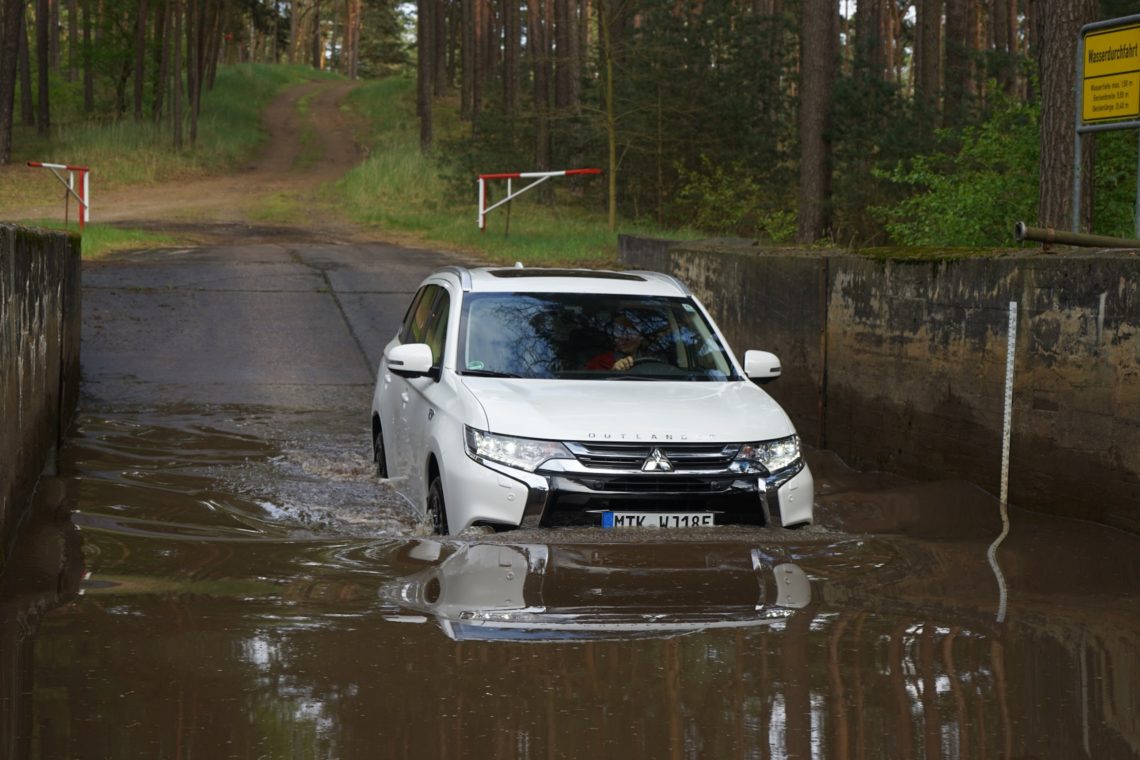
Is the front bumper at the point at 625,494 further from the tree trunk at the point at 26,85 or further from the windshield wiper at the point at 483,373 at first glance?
the tree trunk at the point at 26,85

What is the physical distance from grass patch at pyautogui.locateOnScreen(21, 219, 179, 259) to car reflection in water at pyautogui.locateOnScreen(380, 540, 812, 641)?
60.3 feet

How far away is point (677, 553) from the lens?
7.31m

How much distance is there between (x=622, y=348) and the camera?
9.06m

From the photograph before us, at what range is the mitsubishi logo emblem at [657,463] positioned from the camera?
7.51 meters

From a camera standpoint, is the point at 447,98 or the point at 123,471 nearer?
the point at 123,471

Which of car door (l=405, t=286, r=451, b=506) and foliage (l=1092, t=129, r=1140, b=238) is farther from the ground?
foliage (l=1092, t=129, r=1140, b=238)

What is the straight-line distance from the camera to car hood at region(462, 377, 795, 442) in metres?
7.60

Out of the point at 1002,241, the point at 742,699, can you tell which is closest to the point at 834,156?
the point at 1002,241

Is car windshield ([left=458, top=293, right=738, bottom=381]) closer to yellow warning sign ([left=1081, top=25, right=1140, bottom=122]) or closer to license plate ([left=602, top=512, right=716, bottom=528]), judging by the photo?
license plate ([left=602, top=512, right=716, bottom=528])

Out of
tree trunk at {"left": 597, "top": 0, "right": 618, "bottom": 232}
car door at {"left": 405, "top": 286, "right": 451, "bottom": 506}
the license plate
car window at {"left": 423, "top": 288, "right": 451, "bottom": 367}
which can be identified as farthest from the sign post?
tree trunk at {"left": 597, "top": 0, "right": 618, "bottom": 232}

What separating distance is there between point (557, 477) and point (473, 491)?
417mm

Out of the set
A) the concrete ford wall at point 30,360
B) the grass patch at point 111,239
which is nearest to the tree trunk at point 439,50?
the grass patch at point 111,239

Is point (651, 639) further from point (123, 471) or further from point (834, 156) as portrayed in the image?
point (834, 156)

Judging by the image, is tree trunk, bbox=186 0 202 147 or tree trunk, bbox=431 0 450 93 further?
tree trunk, bbox=431 0 450 93
